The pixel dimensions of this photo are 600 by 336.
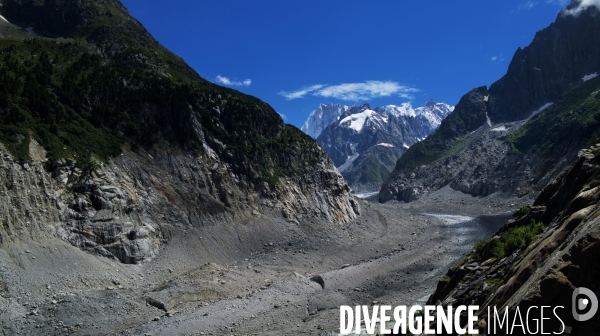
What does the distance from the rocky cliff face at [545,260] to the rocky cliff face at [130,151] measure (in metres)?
39.8

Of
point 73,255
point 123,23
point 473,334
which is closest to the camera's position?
point 473,334

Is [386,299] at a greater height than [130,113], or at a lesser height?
lesser

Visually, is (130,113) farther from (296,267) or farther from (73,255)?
(296,267)

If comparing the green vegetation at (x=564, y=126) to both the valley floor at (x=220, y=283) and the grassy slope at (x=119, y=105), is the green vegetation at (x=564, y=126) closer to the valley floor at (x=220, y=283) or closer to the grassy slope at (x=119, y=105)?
the valley floor at (x=220, y=283)

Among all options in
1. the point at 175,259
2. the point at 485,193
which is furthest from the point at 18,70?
the point at 485,193

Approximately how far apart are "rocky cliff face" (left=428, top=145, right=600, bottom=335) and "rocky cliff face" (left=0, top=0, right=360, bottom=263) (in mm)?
39761

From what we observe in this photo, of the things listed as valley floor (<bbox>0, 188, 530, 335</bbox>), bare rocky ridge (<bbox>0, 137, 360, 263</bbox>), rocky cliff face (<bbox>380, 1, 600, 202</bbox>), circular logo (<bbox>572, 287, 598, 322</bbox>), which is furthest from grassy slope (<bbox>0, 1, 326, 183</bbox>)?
rocky cliff face (<bbox>380, 1, 600, 202</bbox>)

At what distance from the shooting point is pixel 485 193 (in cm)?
15275

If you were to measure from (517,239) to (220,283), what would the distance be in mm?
34609

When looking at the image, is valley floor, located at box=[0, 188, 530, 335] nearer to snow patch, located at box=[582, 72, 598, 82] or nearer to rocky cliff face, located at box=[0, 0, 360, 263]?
rocky cliff face, located at box=[0, 0, 360, 263]

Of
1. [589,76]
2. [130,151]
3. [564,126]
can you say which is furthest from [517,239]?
[589,76]

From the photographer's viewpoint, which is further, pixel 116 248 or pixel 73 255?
pixel 116 248

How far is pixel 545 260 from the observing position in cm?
1176

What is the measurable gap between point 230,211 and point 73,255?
2765 cm
